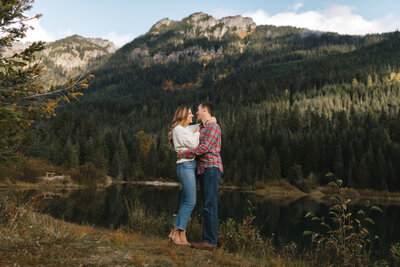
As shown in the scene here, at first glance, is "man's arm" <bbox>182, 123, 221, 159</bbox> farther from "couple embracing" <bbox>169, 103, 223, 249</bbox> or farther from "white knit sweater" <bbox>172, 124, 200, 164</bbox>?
"white knit sweater" <bbox>172, 124, 200, 164</bbox>

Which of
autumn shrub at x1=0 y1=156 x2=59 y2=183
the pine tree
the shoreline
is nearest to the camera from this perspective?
autumn shrub at x1=0 y1=156 x2=59 y2=183

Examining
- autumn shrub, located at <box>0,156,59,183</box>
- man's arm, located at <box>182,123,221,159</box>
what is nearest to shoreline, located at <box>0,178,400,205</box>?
autumn shrub, located at <box>0,156,59,183</box>

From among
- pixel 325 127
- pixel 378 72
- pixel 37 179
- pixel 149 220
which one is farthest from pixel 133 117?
pixel 149 220

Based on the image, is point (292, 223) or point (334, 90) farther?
point (334, 90)

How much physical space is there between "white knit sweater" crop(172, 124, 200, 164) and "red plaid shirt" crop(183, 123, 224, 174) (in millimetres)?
136

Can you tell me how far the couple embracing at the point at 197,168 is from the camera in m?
6.03

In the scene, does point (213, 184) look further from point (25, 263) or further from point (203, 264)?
point (25, 263)

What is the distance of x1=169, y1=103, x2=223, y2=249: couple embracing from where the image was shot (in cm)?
603

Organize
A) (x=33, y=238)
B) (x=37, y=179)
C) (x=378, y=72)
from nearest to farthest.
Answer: (x=33, y=238), (x=37, y=179), (x=378, y=72)

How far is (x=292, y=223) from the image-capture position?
2714 cm

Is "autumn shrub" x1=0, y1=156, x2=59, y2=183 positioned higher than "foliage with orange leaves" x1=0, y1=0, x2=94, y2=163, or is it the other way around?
"foliage with orange leaves" x1=0, y1=0, x2=94, y2=163

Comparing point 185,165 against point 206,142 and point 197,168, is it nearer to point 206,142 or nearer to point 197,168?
point 197,168

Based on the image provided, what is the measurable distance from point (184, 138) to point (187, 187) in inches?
40.8

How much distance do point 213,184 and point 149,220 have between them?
14.3ft
